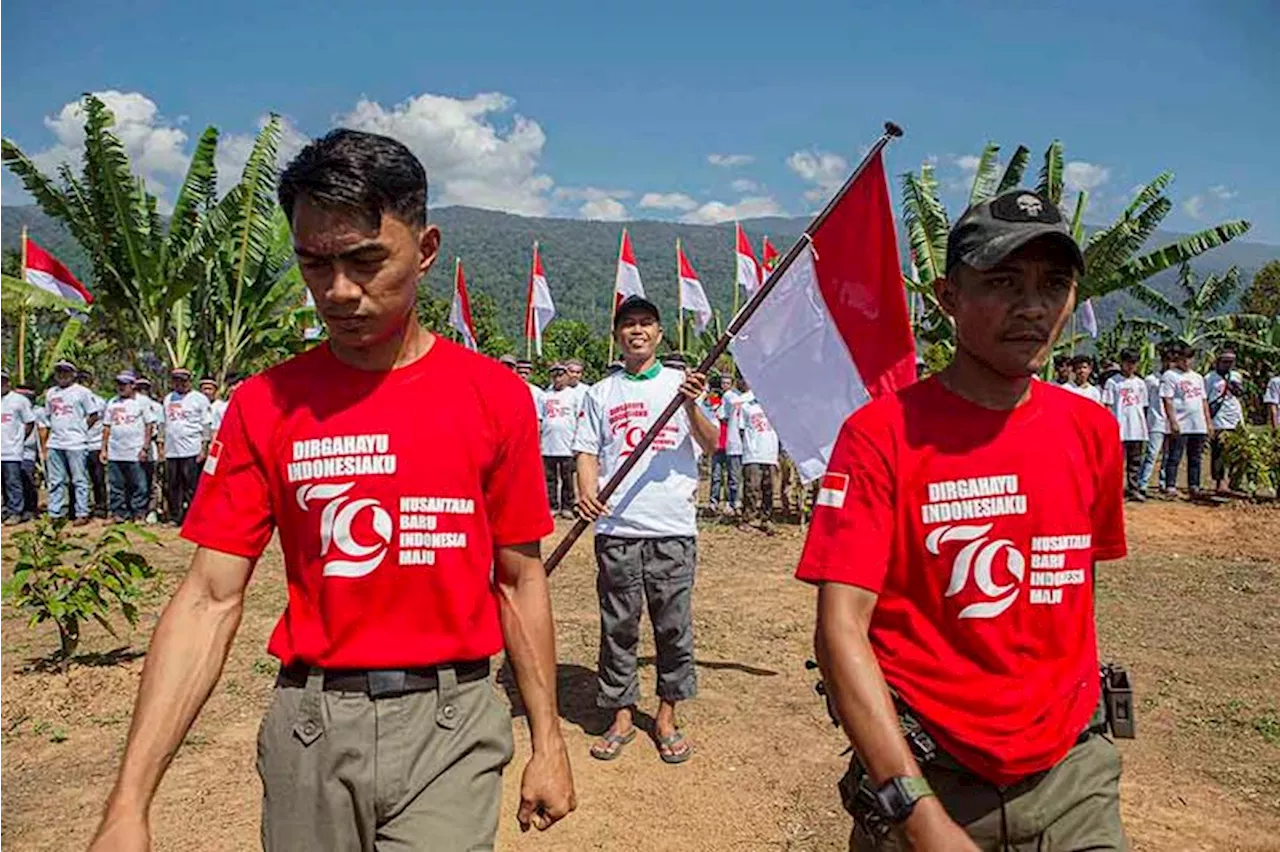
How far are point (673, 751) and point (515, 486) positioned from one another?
3141 mm

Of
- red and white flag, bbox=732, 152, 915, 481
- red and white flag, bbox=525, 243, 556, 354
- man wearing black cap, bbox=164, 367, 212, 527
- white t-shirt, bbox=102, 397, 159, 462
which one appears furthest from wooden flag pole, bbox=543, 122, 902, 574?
red and white flag, bbox=525, 243, 556, 354

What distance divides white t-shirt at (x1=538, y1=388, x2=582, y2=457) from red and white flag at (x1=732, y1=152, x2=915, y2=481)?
30.3ft

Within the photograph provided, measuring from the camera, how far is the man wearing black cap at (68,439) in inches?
542

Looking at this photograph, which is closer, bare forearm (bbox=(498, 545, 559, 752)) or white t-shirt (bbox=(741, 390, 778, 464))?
bare forearm (bbox=(498, 545, 559, 752))

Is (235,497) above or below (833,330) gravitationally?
below

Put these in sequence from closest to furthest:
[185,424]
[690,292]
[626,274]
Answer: [185,424], [626,274], [690,292]

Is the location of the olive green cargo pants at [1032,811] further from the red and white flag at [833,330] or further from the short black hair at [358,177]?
the red and white flag at [833,330]

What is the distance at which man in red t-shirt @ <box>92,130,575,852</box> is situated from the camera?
2.12 m

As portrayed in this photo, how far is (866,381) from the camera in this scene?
177 inches

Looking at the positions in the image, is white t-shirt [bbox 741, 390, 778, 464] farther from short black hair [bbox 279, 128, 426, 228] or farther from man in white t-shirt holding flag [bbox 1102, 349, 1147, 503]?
short black hair [bbox 279, 128, 426, 228]

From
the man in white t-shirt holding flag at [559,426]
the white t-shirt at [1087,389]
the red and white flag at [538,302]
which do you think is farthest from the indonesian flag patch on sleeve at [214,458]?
the red and white flag at [538,302]

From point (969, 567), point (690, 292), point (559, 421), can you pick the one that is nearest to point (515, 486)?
point (969, 567)

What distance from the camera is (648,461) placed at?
5176 millimetres

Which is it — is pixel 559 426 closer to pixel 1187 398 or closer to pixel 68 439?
pixel 68 439
